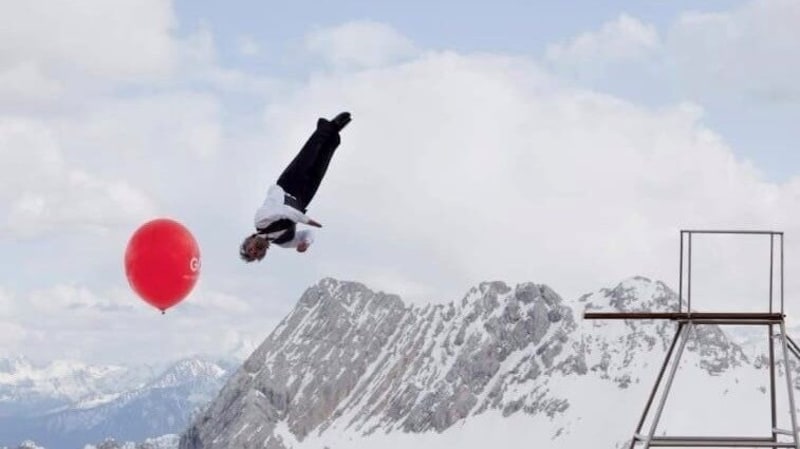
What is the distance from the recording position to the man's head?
66.3 feet

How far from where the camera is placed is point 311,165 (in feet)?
67.5

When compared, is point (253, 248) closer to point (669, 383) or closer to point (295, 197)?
point (295, 197)

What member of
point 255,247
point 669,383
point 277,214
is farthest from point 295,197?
point 669,383

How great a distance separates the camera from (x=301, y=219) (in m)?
19.8

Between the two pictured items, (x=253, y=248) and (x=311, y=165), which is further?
(x=311, y=165)

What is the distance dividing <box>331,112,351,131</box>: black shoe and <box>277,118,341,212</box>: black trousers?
0.29ft

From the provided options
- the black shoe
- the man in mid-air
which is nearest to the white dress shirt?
the man in mid-air

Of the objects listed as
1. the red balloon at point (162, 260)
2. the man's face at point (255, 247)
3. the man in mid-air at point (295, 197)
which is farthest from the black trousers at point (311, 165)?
the red balloon at point (162, 260)

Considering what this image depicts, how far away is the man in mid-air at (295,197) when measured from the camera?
20.0 m

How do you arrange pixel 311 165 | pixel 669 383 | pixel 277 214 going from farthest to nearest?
pixel 311 165 < pixel 277 214 < pixel 669 383

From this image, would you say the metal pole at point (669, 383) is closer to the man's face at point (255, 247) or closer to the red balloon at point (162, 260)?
the man's face at point (255, 247)

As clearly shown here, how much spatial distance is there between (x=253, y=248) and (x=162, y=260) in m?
2.01

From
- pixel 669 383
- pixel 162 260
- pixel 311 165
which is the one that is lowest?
pixel 669 383

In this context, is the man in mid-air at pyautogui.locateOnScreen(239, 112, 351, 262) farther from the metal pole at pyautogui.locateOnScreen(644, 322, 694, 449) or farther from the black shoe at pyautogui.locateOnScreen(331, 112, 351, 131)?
the metal pole at pyautogui.locateOnScreen(644, 322, 694, 449)
